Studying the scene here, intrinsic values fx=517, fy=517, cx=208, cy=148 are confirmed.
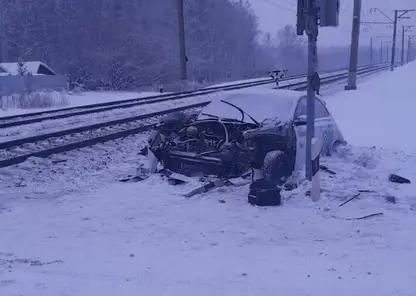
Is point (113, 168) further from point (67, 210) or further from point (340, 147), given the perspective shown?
point (340, 147)

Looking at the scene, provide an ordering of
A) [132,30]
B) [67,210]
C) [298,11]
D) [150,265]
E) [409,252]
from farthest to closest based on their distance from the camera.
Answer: [132,30] → [298,11] → [67,210] → [409,252] → [150,265]

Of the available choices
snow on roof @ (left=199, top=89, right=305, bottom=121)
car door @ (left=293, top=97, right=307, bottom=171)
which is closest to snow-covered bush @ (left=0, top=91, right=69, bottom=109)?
snow on roof @ (left=199, top=89, right=305, bottom=121)

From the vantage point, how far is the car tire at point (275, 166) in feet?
25.4

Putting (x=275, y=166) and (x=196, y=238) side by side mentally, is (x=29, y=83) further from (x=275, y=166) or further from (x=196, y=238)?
(x=196, y=238)

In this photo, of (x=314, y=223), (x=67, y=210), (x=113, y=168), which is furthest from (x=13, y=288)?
(x=113, y=168)

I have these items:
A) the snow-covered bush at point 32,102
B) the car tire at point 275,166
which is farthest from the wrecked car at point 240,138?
the snow-covered bush at point 32,102

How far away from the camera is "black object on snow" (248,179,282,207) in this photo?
Result: 700cm

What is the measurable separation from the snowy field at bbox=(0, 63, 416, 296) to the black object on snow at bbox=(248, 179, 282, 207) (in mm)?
190

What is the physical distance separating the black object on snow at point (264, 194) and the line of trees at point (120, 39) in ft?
131

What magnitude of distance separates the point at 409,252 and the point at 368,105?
1841 cm

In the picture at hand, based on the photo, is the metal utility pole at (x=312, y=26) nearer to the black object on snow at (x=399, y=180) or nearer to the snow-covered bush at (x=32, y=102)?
the black object on snow at (x=399, y=180)

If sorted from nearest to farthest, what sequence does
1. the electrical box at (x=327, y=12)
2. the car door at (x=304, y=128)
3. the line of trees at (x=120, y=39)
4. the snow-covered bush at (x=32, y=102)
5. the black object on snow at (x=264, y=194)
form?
1. the black object on snow at (x=264, y=194)
2. the electrical box at (x=327, y=12)
3. the car door at (x=304, y=128)
4. the snow-covered bush at (x=32, y=102)
5. the line of trees at (x=120, y=39)

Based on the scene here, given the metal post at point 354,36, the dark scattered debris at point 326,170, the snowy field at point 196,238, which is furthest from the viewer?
the metal post at point 354,36

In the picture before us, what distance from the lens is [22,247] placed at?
5535 millimetres
